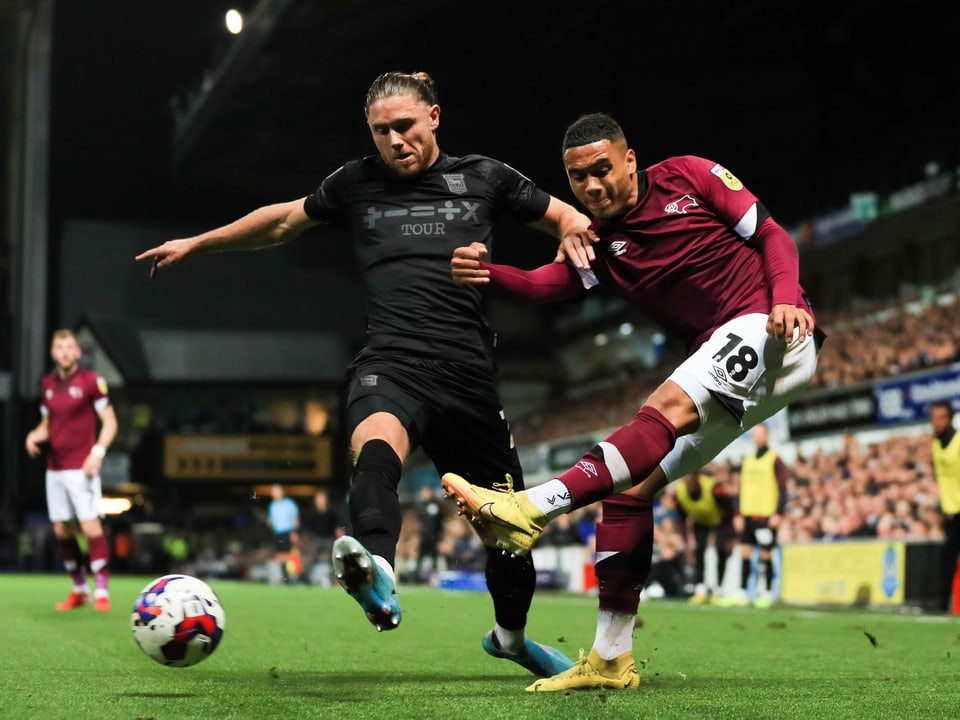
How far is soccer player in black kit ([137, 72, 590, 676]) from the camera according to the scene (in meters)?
4.96

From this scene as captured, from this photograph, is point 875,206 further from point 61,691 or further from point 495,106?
point 61,691

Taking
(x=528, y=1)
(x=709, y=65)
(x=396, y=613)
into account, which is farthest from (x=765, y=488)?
(x=709, y=65)

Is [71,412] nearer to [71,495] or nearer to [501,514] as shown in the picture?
[71,495]

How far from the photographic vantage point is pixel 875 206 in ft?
90.5

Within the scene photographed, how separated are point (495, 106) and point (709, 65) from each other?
4.83 metres

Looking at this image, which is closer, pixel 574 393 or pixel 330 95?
pixel 330 95

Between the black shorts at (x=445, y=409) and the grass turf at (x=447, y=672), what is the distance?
32.2 inches

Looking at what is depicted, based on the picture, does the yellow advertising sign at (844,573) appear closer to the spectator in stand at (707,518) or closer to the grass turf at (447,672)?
the spectator in stand at (707,518)

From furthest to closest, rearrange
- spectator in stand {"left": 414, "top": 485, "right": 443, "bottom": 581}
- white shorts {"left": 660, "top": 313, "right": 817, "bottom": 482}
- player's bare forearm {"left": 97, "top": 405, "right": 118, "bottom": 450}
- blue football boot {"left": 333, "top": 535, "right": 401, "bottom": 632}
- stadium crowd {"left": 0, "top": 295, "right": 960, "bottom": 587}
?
spectator in stand {"left": 414, "top": 485, "right": 443, "bottom": 581}
stadium crowd {"left": 0, "top": 295, "right": 960, "bottom": 587}
player's bare forearm {"left": 97, "top": 405, "right": 118, "bottom": 450}
white shorts {"left": 660, "top": 313, "right": 817, "bottom": 482}
blue football boot {"left": 333, "top": 535, "right": 401, "bottom": 632}

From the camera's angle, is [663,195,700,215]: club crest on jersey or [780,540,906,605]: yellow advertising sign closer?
[663,195,700,215]: club crest on jersey

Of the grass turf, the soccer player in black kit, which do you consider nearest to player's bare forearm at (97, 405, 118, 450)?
the grass turf

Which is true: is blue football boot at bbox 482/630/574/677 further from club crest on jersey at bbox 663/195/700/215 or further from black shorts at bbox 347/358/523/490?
club crest on jersey at bbox 663/195/700/215

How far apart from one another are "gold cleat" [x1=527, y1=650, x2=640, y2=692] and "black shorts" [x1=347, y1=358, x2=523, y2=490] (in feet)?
2.24

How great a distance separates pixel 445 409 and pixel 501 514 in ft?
2.52
